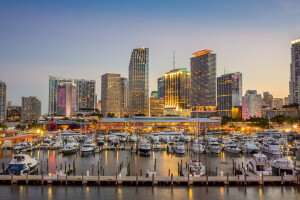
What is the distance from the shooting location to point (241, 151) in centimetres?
6900

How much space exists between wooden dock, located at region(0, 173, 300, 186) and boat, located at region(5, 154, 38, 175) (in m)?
3.36

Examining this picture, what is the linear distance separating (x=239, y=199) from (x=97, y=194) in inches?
633

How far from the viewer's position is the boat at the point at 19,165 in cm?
3909

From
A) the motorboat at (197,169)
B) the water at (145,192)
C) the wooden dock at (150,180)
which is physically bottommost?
the water at (145,192)

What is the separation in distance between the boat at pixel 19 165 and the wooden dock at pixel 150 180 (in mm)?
3362

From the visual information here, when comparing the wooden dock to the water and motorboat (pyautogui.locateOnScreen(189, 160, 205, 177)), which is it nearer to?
the water

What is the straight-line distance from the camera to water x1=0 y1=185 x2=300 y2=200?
31.5 metres

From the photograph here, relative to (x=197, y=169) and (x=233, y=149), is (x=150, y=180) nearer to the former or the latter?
(x=197, y=169)

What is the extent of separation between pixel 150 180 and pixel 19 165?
19269mm

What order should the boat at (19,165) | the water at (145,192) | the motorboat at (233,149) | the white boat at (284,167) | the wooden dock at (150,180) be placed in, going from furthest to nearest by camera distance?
the motorboat at (233,149) → the white boat at (284,167) → the boat at (19,165) → the wooden dock at (150,180) → the water at (145,192)

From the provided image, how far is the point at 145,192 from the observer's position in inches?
1291

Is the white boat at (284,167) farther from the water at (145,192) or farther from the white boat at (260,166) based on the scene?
the water at (145,192)

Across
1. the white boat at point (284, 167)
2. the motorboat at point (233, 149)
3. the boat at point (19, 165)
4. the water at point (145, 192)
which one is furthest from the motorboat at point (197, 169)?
the motorboat at point (233, 149)

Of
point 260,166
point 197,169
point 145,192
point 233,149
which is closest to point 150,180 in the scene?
point 145,192
